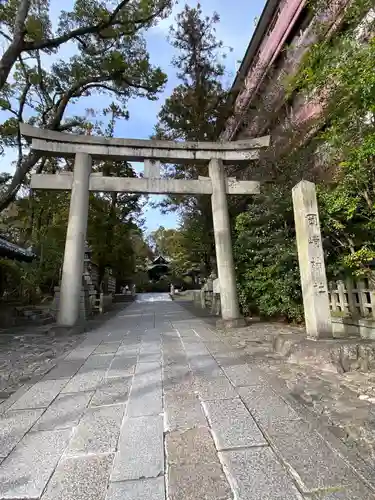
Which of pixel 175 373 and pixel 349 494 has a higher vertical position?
pixel 175 373

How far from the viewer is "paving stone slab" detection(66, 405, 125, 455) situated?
234cm

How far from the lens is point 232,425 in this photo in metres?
2.64

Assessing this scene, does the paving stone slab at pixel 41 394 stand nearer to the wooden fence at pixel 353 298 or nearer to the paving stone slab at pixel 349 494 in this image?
the paving stone slab at pixel 349 494

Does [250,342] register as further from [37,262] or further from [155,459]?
[37,262]

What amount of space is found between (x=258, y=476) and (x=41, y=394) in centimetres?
274

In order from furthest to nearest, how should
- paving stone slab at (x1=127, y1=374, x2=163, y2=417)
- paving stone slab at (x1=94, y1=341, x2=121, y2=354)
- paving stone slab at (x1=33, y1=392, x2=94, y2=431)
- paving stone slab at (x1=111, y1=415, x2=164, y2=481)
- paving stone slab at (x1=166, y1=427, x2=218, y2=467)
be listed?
1. paving stone slab at (x1=94, y1=341, x2=121, y2=354)
2. paving stone slab at (x1=127, y1=374, x2=163, y2=417)
3. paving stone slab at (x1=33, y1=392, x2=94, y2=431)
4. paving stone slab at (x1=166, y1=427, x2=218, y2=467)
5. paving stone slab at (x1=111, y1=415, x2=164, y2=481)

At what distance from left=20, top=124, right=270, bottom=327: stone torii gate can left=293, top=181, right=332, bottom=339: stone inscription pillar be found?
11.5 feet

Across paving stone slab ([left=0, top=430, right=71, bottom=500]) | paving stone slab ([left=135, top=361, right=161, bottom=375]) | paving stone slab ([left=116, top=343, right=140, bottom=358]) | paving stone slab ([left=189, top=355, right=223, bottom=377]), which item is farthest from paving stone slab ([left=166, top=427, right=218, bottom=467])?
paving stone slab ([left=116, top=343, right=140, bottom=358])

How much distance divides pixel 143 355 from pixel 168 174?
11025 mm

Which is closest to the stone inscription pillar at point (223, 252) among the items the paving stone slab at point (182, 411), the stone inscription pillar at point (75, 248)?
the stone inscription pillar at point (75, 248)

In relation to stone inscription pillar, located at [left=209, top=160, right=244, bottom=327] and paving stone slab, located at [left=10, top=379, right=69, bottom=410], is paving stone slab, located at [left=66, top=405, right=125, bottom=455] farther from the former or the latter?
stone inscription pillar, located at [left=209, top=160, right=244, bottom=327]

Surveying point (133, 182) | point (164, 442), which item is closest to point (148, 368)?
point (164, 442)

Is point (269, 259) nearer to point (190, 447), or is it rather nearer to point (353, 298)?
point (353, 298)

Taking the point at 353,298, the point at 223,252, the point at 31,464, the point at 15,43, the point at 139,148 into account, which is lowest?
the point at 31,464
